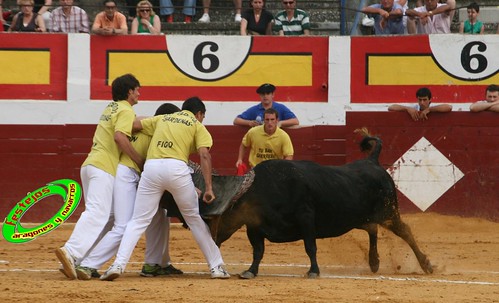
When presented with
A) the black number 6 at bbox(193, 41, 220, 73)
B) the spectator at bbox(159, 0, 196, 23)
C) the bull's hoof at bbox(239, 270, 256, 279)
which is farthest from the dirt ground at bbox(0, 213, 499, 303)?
the spectator at bbox(159, 0, 196, 23)

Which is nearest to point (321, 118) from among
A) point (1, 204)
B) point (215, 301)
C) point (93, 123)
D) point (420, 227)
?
point (420, 227)

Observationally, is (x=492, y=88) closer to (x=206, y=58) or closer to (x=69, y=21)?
(x=206, y=58)

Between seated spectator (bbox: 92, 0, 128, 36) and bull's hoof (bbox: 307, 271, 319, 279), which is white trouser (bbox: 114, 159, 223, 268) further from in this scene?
seated spectator (bbox: 92, 0, 128, 36)

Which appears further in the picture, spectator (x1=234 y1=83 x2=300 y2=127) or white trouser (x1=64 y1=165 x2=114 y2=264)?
spectator (x1=234 y1=83 x2=300 y2=127)

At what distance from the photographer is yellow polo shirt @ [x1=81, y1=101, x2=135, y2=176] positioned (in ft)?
32.7

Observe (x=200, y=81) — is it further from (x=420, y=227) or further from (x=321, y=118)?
(x=420, y=227)

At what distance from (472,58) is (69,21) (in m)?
5.18

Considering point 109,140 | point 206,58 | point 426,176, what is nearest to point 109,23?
point 206,58

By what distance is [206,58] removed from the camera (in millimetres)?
15141

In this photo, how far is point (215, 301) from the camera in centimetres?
848

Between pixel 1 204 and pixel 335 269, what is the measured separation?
5570 millimetres

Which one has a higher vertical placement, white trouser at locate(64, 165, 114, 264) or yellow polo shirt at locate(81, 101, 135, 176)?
yellow polo shirt at locate(81, 101, 135, 176)

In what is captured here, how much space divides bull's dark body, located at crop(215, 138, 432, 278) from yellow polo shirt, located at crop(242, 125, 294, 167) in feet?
5.95

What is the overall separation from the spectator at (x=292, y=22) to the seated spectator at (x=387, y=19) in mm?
792
